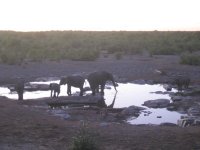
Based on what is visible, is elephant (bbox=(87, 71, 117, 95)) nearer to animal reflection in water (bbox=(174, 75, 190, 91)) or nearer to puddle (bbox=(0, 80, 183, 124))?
puddle (bbox=(0, 80, 183, 124))

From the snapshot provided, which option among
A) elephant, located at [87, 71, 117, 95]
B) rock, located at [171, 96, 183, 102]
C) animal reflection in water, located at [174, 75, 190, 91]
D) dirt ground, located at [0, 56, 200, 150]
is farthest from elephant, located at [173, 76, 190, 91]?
dirt ground, located at [0, 56, 200, 150]

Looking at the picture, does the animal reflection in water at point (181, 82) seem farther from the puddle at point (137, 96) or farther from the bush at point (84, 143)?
the bush at point (84, 143)

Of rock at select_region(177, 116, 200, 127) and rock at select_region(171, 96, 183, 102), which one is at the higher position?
rock at select_region(171, 96, 183, 102)

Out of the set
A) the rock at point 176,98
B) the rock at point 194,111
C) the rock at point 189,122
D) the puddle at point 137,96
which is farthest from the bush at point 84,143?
the rock at point 176,98

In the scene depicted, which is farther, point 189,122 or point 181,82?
point 181,82

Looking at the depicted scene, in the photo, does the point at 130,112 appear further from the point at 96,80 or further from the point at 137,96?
the point at 96,80

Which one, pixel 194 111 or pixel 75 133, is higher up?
pixel 194 111

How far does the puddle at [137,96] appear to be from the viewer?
58.7 feet

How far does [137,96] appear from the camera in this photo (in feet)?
78.5

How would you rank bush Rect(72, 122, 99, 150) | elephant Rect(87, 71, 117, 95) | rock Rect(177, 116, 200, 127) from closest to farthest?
1. bush Rect(72, 122, 99, 150)
2. rock Rect(177, 116, 200, 127)
3. elephant Rect(87, 71, 117, 95)

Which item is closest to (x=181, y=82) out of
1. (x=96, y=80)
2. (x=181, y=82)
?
(x=181, y=82)

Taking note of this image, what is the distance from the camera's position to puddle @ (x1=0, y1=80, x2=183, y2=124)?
58.7 ft

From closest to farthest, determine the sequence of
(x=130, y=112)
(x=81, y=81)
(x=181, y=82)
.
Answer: (x=130, y=112)
(x=81, y=81)
(x=181, y=82)

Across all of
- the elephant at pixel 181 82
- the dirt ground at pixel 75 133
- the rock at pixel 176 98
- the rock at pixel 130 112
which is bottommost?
the dirt ground at pixel 75 133
